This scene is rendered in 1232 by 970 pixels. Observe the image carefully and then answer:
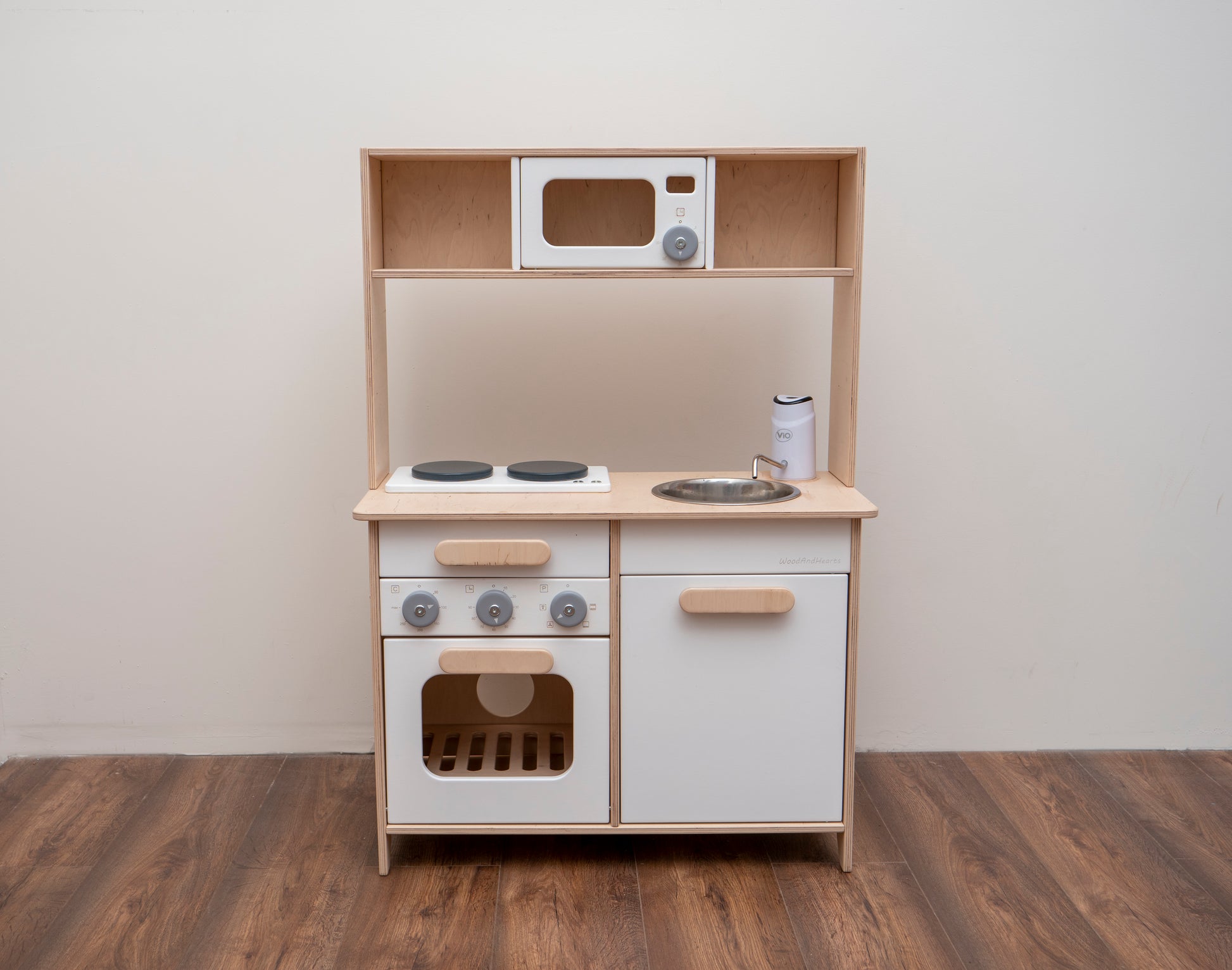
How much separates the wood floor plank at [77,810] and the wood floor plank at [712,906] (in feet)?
3.97

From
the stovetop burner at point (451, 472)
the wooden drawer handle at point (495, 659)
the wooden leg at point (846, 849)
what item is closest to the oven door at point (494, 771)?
the wooden drawer handle at point (495, 659)

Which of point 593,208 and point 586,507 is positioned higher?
point 593,208

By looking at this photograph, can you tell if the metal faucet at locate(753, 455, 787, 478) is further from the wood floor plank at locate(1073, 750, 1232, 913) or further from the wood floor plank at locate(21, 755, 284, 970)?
the wood floor plank at locate(21, 755, 284, 970)

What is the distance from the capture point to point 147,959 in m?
1.85

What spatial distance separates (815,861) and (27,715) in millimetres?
2063

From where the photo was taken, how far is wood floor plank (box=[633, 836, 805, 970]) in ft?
6.13

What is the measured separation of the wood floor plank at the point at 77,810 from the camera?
7.29ft

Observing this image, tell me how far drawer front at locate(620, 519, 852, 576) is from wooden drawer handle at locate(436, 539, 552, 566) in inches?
6.7

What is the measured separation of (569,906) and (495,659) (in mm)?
508

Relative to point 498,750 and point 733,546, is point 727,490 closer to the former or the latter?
point 733,546

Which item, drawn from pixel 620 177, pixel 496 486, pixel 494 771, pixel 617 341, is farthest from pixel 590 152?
pixel 494 771

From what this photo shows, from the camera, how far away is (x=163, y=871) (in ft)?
7.05

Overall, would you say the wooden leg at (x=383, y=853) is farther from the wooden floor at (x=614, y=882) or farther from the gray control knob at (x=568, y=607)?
the gray control knob at (x=568, y=607)

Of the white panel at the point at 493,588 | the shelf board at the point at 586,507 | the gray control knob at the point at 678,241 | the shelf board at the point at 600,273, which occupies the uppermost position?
the gray control knob at the point at 678,241
